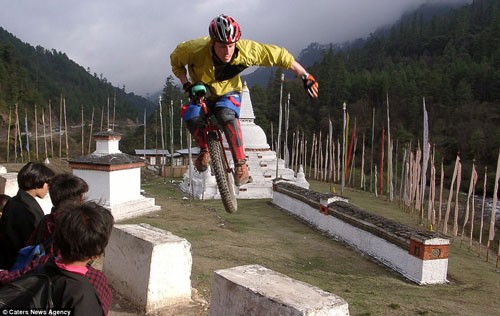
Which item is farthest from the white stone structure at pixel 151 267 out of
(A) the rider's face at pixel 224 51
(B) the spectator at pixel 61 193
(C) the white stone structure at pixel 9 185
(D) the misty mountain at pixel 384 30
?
(D) the misty mountain at pixel 384 30

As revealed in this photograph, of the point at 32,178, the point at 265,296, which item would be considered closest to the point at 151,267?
the point at 32,178

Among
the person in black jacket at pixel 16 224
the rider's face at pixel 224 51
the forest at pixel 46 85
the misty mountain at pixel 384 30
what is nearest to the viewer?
the person in black jacket at pixel 16 224

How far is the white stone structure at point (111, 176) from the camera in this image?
457 inches

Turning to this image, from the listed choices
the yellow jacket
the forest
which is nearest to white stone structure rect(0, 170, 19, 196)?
the yellow jacket

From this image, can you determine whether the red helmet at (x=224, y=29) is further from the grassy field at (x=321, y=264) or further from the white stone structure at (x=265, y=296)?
the grassy field at (x=321, y=264)

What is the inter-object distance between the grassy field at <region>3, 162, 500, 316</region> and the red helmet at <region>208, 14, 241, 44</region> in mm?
3056

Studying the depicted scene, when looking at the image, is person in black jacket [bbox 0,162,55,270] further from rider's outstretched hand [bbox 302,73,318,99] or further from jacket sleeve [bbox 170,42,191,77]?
rider's outstretched hand [bbox 302,73,318,99]

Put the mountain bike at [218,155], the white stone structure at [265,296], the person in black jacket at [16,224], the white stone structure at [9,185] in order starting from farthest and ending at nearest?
the white stone structure at [9,185], the mountain bike at [218,155], the person in black jacket at [16,224], the white stone structure at [265,296]

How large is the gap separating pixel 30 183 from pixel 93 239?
5.70ft

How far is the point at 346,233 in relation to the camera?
1182 centimetres

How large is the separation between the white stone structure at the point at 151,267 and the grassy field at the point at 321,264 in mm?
902

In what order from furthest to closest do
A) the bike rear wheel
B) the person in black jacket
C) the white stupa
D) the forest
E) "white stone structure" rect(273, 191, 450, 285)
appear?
the forest → the white stupa → "white stone structure" rect(273, 191, 450, 285) → the bike rear wheel → the person in black jacket

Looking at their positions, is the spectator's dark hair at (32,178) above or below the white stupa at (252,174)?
above

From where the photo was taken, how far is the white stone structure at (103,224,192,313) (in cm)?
461
